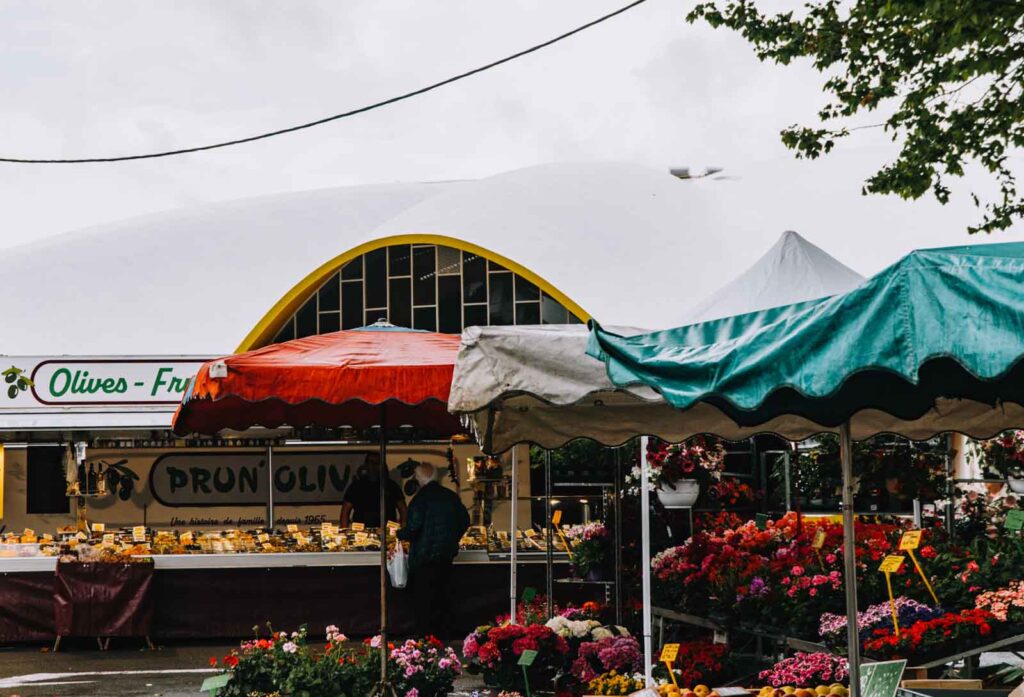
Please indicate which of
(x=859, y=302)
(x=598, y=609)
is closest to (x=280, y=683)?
(x=598, y=609)

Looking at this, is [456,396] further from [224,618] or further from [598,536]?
[224,618]

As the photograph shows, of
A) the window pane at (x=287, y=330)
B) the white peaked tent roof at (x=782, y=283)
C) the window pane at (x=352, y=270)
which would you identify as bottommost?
the white peaked tent roof at (x=782, y=283)

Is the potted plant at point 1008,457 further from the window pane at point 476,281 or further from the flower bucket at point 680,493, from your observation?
the window pane at point 476,281

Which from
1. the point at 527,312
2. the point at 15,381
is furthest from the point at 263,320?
the point at 15,381

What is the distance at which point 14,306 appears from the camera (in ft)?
79.9

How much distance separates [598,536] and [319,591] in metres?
4.28

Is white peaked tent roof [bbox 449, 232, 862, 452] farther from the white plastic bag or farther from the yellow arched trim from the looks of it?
the yellow arched trim

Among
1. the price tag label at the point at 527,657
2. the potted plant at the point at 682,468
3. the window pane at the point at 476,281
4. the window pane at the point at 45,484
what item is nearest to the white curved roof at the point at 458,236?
the window pane at the point at 476,281

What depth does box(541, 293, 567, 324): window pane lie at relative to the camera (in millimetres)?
18688

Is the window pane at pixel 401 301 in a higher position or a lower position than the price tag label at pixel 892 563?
higher

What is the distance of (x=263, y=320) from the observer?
1894cm

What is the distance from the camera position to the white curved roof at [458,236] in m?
20.1

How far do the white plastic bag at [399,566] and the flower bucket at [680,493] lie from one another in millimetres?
3874

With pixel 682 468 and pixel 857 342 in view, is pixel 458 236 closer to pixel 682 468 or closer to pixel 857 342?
pixel 682 468
